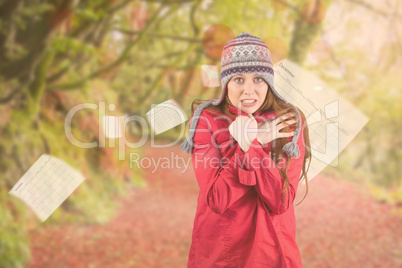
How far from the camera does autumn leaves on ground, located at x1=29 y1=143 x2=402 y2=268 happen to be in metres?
3.70

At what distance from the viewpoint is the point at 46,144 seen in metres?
3.97

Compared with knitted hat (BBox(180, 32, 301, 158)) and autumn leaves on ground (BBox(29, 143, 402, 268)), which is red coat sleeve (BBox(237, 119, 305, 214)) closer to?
knitted hat (BBox(180, 32, 301, 158))

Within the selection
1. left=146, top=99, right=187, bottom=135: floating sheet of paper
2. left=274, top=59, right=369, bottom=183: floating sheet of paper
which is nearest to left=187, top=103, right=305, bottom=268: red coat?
left=274, top=59, right=369, bottom=183: floating sheet of paper

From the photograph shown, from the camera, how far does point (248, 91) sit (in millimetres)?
1020

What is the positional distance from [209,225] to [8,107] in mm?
3402

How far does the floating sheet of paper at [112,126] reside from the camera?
4074 mm

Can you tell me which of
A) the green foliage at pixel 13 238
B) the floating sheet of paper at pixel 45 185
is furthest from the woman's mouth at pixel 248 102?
the green foliage at pixel 13 238

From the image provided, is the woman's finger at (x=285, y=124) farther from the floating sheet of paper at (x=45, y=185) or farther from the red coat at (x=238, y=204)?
the floating sheet of paper at (x=45, y=185)

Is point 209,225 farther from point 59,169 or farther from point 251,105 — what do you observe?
point 59,169

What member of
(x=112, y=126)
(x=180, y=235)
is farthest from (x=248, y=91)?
(x=112, y=126)

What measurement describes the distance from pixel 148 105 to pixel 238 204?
1.64 metres

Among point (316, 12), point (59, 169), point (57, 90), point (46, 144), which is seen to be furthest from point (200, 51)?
point (59, 169)

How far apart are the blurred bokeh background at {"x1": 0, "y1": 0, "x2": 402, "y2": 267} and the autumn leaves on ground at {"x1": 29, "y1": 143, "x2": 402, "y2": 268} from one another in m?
0.02

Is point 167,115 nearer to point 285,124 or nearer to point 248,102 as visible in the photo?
point 248,102
